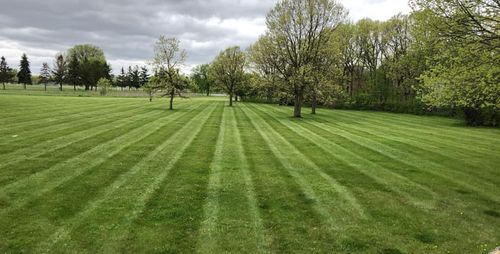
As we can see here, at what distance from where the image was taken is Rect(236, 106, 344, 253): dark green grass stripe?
22.1ft

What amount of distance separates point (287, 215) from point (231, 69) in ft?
184

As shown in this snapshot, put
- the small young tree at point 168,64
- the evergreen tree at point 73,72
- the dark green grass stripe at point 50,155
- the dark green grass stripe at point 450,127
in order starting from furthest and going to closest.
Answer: the evergreen tree at point 73,72, the small young tree at point 168,64, the dark green grass stripe at point 450,127, the dark green grass stripe at point 50,155

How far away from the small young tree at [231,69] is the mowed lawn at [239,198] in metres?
46.8

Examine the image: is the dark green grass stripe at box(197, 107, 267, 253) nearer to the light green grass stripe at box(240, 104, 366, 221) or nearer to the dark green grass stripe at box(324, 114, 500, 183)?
the light green grass stripe at box(240, 104, 366, 221)

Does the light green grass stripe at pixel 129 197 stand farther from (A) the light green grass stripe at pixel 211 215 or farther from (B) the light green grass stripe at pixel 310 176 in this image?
(B) the light green grass stripe at pixel 310 176

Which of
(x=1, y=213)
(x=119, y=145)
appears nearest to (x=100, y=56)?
(x=119, y=145)

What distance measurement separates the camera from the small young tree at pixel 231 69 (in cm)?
6259

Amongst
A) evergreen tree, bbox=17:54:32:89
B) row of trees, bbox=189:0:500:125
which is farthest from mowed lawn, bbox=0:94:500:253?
evergreen tree, bbox=17:54:32:89

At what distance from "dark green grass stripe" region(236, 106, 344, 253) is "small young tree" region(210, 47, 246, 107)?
50743mm

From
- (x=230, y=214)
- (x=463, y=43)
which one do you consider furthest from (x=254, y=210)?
(x=463, y=43)

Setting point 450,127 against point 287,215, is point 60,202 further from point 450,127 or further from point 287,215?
point 450,127

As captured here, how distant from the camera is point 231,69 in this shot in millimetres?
62656

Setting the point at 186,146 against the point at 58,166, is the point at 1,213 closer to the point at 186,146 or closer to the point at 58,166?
the point at 58,166

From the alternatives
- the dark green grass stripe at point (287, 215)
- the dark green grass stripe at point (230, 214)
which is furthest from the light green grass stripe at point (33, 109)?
the dark green grass stripe at point (287, 215)
